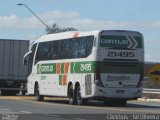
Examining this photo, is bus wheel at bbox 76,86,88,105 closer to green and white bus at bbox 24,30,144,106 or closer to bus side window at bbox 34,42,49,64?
green and white bus at bbox 24,30,144,106

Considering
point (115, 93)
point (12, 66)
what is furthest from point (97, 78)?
point (12, 66)

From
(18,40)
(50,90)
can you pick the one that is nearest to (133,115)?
(50,90)

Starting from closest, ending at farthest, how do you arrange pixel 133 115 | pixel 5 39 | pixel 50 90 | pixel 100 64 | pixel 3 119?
pixel 3 119 < pixel 133 115 < pixel 100 64 < pixel 50 90 < pixel 5 39

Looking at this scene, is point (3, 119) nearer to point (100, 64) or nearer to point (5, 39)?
point (100, 64)

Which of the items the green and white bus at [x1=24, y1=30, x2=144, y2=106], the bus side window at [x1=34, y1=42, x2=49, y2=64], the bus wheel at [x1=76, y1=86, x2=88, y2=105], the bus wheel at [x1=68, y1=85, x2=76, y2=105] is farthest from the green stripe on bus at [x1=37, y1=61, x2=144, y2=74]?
the bus side window at [x1=34, y1=42, x2=49, y2=64]

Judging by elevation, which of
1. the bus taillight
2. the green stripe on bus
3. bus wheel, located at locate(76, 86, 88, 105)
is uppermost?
the green stripe on bus

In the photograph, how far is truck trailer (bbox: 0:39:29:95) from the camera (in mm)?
43938

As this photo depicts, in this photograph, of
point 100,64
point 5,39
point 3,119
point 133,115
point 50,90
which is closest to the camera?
point 3,119

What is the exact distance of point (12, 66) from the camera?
44.2 m

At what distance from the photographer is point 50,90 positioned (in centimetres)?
3494

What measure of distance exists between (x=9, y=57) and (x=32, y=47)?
6.67 meters

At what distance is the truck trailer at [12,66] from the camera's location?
1730 inches

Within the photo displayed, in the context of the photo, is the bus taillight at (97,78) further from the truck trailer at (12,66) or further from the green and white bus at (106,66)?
the truck trailer at (12,66)

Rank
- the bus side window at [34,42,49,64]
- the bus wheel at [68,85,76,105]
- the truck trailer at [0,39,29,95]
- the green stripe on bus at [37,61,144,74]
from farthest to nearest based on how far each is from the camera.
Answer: the truck trailer at [0,39,29,95] → the bus side window at [34,42,49,64] → the bus wheel at [68,85,76,105] → the green stripe on bus at [37,61,144,74]
